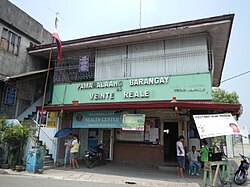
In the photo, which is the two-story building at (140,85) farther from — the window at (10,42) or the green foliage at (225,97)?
the green foliage at (225,97)

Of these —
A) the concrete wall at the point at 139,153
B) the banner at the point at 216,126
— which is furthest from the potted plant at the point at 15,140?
the banner at the point at 216,126

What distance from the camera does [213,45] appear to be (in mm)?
11172

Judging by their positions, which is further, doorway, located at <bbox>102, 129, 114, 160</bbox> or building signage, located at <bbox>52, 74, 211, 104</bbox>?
doorway, located at <bbox>102, 129, 114, 160</bbox>

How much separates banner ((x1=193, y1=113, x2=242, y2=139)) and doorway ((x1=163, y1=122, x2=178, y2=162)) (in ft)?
17.1

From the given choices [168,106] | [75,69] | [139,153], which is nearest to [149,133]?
[139,153]

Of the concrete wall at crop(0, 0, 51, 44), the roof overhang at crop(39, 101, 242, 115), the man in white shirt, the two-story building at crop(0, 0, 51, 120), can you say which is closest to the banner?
the roof overhang at crop(39, 101, 242, 115)

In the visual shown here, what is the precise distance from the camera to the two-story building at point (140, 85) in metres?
9.40

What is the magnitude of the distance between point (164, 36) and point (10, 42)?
9.09m

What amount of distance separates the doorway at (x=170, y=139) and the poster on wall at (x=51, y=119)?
6246 millimetres

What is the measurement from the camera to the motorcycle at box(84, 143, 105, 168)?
10609mm

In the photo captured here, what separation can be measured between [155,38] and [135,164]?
704 centimetres

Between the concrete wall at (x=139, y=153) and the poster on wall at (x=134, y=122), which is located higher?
the poster on wall at (x=134, y=122)

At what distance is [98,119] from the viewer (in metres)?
10.4

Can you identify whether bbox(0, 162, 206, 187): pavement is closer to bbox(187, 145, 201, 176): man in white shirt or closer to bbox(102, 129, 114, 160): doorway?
bbox(187, 145, 201, 176): man in white shirt
